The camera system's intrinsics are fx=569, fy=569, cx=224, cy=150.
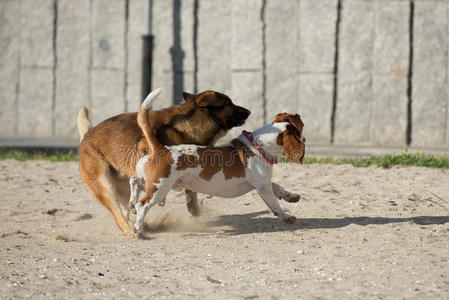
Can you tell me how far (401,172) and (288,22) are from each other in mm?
3372

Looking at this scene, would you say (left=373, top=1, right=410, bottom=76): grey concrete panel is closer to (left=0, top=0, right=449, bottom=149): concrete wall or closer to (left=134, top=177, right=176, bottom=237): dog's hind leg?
(left=0, top=0, right=449, bottom=149): concrete wall

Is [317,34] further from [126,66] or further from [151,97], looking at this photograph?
[151,97]

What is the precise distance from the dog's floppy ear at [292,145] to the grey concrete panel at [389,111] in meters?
4.65

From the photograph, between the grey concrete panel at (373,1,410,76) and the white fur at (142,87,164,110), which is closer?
the white fur at (142,87,164,110)

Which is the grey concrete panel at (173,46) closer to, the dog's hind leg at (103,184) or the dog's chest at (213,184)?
the dog's hind leg at (103,184)

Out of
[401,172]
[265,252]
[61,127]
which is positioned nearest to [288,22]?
[401,172]

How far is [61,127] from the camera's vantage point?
9359 mm

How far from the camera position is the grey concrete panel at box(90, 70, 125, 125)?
A: 9.15 metres

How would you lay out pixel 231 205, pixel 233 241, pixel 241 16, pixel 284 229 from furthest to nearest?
pixel 241 16
pixel 231 205
pixel 284 229
pixel 233 241

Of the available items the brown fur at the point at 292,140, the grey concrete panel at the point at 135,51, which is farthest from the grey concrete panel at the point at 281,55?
the brown fur at the point at 292,140

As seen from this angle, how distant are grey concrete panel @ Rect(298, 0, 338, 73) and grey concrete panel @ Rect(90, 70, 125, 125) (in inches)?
116

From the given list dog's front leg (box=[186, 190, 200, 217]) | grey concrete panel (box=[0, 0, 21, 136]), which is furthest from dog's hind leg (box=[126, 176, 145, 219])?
grey concrete panel (box=[0, 0, 21, 136])

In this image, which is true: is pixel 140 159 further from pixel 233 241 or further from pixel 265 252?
pixel 265 252

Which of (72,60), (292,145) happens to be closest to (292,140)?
(292,145)
